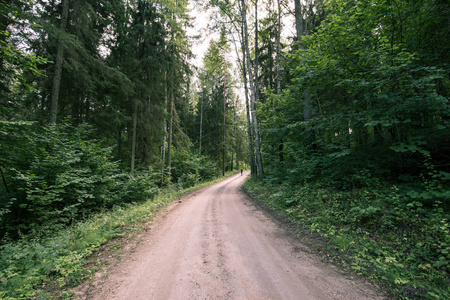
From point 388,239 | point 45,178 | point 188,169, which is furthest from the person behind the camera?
point 188,169

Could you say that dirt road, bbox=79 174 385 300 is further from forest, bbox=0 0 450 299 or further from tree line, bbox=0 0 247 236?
tree line, bbox=0 0 247 236

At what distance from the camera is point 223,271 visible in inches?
116

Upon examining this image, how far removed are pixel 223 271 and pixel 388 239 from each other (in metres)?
3.30

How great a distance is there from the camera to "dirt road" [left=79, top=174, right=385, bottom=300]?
2.45 m

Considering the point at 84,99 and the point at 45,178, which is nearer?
the point at 45,178

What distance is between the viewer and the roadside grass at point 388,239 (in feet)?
8.23

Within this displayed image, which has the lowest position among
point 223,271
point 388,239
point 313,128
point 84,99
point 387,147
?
point 223,271

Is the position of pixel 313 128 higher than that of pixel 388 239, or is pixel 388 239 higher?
pixel 313 128

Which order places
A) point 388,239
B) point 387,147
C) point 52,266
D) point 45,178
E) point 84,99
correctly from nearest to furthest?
point 52,266 < point 388,239 < point 387,147 < point 45,178 < point 84,99

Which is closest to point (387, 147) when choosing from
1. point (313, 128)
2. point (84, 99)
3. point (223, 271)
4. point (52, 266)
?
point (313, 128)

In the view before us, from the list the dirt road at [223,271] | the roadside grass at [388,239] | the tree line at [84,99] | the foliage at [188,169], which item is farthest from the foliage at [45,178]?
the foliage at [188,169]

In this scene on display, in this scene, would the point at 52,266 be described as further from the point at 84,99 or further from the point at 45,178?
the point at 84,99

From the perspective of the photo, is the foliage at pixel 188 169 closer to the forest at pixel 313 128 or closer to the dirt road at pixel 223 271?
the forest at pixel 313 128

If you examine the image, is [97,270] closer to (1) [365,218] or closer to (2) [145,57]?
(1) [365,218]
